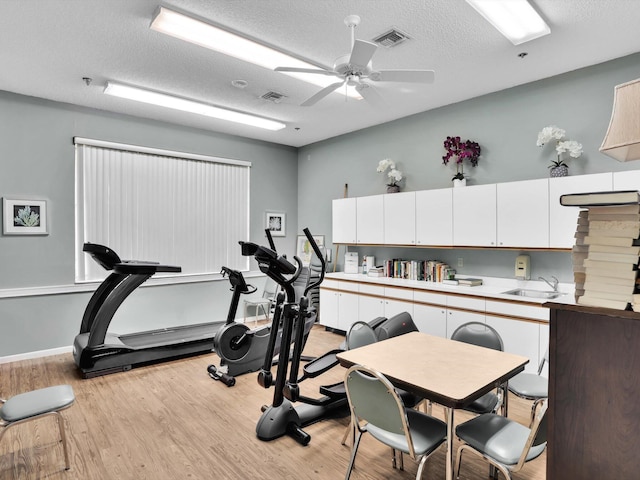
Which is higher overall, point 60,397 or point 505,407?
point 60,397

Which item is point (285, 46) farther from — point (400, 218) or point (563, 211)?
point (563, 211)

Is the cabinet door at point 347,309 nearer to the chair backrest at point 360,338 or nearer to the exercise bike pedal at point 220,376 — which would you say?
the exercise bike pedal at point 220,376

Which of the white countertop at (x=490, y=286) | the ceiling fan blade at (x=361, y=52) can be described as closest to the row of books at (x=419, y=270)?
the white countertop at (x=490, y=286)

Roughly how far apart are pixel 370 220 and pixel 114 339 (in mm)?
3574

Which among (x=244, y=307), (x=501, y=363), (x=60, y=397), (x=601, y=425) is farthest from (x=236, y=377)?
(x=601, y=425)

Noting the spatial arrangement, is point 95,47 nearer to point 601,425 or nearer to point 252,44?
point 252,44

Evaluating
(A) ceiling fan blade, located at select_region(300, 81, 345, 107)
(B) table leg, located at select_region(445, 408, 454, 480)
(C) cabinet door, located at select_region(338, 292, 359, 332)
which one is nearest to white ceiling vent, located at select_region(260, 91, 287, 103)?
(A) ceiling fan blade, located at select_region(300, 81, 345, 107)

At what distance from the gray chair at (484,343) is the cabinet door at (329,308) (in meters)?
2.70

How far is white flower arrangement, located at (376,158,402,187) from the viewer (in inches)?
207

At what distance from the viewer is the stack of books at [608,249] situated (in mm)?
973

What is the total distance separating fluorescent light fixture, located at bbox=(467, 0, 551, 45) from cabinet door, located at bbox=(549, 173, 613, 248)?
1.33 metres

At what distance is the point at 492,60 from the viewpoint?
11.6 ft

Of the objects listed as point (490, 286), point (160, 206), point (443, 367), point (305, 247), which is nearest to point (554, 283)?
point (490, 286)

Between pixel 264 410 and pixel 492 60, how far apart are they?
3.78m
